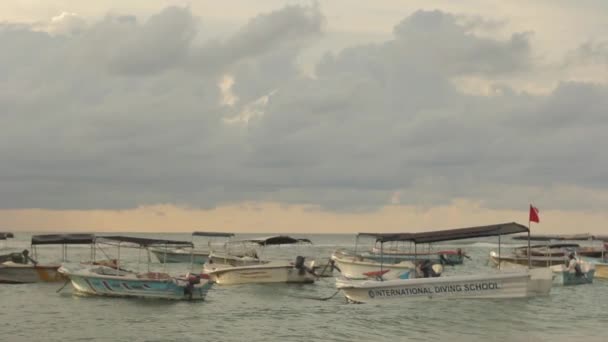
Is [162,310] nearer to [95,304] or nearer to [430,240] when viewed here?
[95,304]

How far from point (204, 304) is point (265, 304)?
2.47m

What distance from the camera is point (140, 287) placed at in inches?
1196

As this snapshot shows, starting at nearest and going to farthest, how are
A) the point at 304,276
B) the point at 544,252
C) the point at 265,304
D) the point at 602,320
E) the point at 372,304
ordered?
the point at 602,320
the point at 372,304
the point at 265,304
the point at 304,276
the point at 544,252

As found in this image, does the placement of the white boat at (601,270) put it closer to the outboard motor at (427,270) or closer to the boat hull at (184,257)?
the outboard motor at (427,270)

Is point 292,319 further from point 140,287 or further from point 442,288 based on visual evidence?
point 140,287

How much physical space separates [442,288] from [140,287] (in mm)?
11604

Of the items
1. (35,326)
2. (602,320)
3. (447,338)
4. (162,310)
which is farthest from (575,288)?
(35,326)

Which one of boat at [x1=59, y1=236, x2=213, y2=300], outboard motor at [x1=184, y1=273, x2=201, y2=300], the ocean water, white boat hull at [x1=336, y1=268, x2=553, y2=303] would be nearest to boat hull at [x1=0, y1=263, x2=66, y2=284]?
the ocean water

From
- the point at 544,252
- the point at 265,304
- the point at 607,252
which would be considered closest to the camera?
the point at 265,304

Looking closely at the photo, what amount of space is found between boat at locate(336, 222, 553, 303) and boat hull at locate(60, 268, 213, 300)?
226 inches

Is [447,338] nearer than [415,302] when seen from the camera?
Yes

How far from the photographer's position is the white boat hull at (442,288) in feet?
92.2

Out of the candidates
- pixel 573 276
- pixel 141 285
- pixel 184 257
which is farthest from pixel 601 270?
pixel 184 257

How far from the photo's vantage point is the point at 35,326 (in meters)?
25.2
